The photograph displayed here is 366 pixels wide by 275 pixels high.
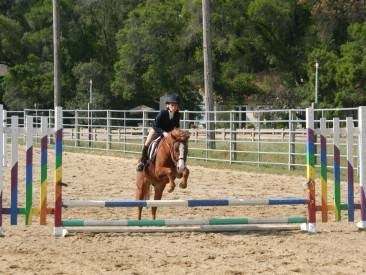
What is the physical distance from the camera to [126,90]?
57594 millimetres

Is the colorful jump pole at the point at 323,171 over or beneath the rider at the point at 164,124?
beneath

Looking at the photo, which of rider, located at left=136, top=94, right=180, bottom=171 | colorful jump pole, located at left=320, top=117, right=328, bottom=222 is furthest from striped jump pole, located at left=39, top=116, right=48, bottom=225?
colorful jump pole, located at left=320, top=117, right=328, bottom=222

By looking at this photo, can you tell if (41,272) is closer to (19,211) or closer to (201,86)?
(19,211)

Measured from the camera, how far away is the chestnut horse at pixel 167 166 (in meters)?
9.70

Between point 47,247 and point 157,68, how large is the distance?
46622 mm

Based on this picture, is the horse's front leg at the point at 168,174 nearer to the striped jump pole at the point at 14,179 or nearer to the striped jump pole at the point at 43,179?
the striped jump pole at the point at 43,179

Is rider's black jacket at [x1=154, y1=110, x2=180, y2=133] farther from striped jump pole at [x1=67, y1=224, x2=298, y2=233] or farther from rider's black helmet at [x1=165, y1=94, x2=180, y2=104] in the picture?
striped jump pole at [x1=67, y1=224, x2=298, y2=233]

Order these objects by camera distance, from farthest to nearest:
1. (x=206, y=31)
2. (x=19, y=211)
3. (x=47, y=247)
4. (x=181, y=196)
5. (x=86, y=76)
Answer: (x=86, y=76)
(x=206, y=31)
(x=181, y=196)
(x=19, y=211)
(x=47, y=247)

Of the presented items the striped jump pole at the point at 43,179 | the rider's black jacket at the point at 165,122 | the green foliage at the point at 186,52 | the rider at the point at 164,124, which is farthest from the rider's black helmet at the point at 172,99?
the green foliage at the point at 186,52

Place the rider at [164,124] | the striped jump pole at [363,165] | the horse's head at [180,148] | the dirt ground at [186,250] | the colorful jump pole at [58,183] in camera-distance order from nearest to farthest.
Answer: the dirt ground at [186,250], the colorful jump pole at [58,183], the horse's head at [180,148], the striped jump pole at [363,165], the rider at [164,124]

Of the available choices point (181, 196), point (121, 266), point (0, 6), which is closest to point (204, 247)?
point (121, 266)

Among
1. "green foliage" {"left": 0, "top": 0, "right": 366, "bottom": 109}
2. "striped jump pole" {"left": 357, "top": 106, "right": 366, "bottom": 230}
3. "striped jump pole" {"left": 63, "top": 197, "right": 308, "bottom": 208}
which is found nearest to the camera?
"striped jump pole" {"left": 63, "top": 197, "right": 308, "bottom": 208}

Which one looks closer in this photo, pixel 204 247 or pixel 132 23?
pixel 204 247

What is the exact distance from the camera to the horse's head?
31.6 feet
